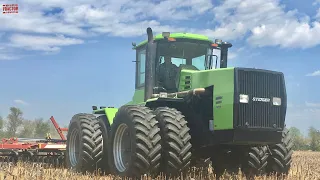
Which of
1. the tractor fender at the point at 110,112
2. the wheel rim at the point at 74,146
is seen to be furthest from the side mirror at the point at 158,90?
the wheel rim at the point at 74,146

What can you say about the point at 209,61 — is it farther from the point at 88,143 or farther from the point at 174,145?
the point at 88,143

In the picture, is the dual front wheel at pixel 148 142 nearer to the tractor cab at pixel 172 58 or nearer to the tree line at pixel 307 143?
the tractor cab at pixel 172 58

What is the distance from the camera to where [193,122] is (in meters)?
9.01

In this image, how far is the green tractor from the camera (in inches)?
324

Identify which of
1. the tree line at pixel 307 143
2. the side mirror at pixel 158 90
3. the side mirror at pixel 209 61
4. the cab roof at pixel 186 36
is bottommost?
the tree line at pixel 307 143

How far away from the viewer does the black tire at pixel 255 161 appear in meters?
9.23

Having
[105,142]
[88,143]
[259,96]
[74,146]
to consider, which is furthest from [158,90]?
[74,146]

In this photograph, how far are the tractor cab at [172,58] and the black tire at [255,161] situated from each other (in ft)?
7.16

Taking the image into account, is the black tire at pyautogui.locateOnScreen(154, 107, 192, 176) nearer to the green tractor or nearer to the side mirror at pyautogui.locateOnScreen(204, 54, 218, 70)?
the green tractor

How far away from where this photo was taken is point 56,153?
567 inches

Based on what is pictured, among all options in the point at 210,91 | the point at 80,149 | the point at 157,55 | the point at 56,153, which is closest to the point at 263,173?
the point at 210,91

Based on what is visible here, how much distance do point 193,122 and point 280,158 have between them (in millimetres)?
2052

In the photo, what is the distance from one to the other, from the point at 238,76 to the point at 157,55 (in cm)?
248

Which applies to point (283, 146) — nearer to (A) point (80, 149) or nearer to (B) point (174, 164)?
(B) point (174, 164)
